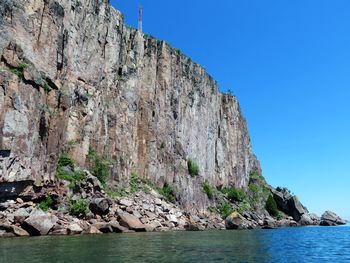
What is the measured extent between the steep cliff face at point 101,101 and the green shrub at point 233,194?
2.29m

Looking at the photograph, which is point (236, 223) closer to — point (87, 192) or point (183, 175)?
point (183, 175)

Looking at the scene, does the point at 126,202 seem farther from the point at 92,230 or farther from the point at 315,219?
the point at 315,219

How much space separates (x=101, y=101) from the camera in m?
66.2

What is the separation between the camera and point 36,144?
47938 millimetres

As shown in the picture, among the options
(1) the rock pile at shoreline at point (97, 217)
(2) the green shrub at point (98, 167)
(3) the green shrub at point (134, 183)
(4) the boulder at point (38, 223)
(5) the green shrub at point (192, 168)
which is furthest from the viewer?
(5) the green shrub at point (192, 168)

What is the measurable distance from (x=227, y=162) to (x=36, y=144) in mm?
70775

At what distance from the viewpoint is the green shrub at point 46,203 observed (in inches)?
1789

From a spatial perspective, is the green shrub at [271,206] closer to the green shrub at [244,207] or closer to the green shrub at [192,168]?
the green shrub at [244,207]

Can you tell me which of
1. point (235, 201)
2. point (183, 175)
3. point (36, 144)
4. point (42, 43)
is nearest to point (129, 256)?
point (36, 144)

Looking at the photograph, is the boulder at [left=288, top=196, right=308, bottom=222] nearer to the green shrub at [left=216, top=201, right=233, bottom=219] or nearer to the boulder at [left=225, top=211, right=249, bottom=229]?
the green shrub at [left=216, top=201, right=233, bottom=219]

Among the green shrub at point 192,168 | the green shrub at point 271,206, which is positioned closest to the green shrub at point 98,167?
the green shrub at point 192,168

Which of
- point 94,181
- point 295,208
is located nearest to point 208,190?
point 295,208

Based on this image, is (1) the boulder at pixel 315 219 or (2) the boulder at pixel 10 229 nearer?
(2) the boulder at pixel 10 229

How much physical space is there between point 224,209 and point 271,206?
2637cm
